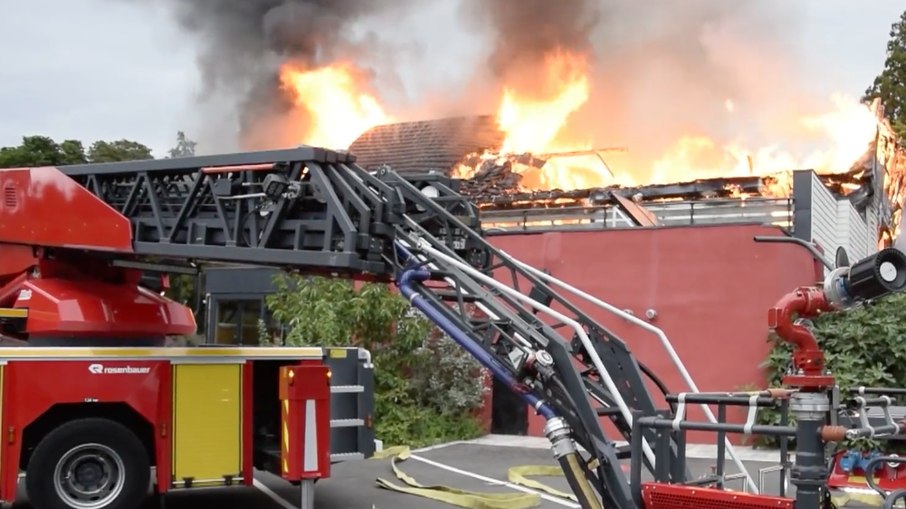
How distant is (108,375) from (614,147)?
1490 centimetres

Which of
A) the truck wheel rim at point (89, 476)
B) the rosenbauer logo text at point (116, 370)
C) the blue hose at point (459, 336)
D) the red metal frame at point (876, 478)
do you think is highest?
the blue hose at point (459, 336)

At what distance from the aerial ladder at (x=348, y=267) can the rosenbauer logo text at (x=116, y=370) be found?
1.41 feet

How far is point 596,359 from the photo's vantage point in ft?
20.8

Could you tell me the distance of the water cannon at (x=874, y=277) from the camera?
4.93 meters

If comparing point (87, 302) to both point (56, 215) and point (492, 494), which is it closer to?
A: point (56, 215)

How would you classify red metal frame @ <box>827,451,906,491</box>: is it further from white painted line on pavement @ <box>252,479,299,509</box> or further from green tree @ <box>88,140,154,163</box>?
green tree @ <box>88,140,154,163</box>

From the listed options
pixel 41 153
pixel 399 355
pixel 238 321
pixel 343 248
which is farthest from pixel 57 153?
pixel 343 248

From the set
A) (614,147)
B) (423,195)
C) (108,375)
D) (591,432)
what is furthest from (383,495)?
(614,147)

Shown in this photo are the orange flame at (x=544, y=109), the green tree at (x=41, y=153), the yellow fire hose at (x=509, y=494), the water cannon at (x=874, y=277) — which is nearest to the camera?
the water cannon at (x=874, y=277)

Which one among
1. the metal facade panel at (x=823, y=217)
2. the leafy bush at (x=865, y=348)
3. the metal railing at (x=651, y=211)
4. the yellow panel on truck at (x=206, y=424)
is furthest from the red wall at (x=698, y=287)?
the yellow panel on truck at (x=206, y=424)

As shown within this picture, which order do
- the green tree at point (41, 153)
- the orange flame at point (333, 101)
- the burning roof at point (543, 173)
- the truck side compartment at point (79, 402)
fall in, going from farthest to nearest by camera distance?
the green tree at point (41, 153) < the orange flame at point (333, 101) < the burning roof at point (543, 173) < the truck side compartment at point (79, 402)

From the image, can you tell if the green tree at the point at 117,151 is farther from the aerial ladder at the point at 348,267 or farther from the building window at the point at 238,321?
the aerial ladder at the point at 348,267

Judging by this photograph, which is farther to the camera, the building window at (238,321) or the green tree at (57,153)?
the green tree at (57,153)

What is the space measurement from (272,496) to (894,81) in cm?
3466
